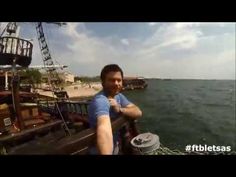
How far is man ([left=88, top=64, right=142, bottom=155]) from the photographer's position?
124cm

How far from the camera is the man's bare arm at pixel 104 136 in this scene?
48.5 inches

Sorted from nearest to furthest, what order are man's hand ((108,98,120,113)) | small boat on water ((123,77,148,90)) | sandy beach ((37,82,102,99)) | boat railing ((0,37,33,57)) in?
man's hand ((108,98,120,113)) < small boat on water ((123,77,148,90)) < boat railing ((0,37,33,57)) < sandy beach ((37,82,102,99))

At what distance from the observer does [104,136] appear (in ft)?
4.03

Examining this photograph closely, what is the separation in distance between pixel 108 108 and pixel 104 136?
5.3 inches

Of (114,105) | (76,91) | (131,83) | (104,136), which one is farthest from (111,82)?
(76,91)

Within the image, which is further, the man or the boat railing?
the boat railing

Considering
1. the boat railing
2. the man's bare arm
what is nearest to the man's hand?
the man's bare arm

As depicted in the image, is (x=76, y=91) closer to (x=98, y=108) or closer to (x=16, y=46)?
(x=16, y=46)

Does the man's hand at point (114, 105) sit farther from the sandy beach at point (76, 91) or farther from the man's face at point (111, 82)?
Result: the sandy beach at point (76, 91)

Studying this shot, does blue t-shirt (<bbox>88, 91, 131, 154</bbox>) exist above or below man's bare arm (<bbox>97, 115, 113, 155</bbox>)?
above

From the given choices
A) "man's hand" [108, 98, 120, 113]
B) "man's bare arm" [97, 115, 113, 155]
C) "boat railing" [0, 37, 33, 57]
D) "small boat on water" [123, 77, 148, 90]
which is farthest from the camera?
"boat railing" [0, 37, 33, 57]

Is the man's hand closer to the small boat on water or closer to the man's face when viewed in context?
the man's face

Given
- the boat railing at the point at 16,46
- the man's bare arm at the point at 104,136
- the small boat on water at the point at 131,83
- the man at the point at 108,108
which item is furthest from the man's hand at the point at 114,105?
the boat railing at the point at 16,46
